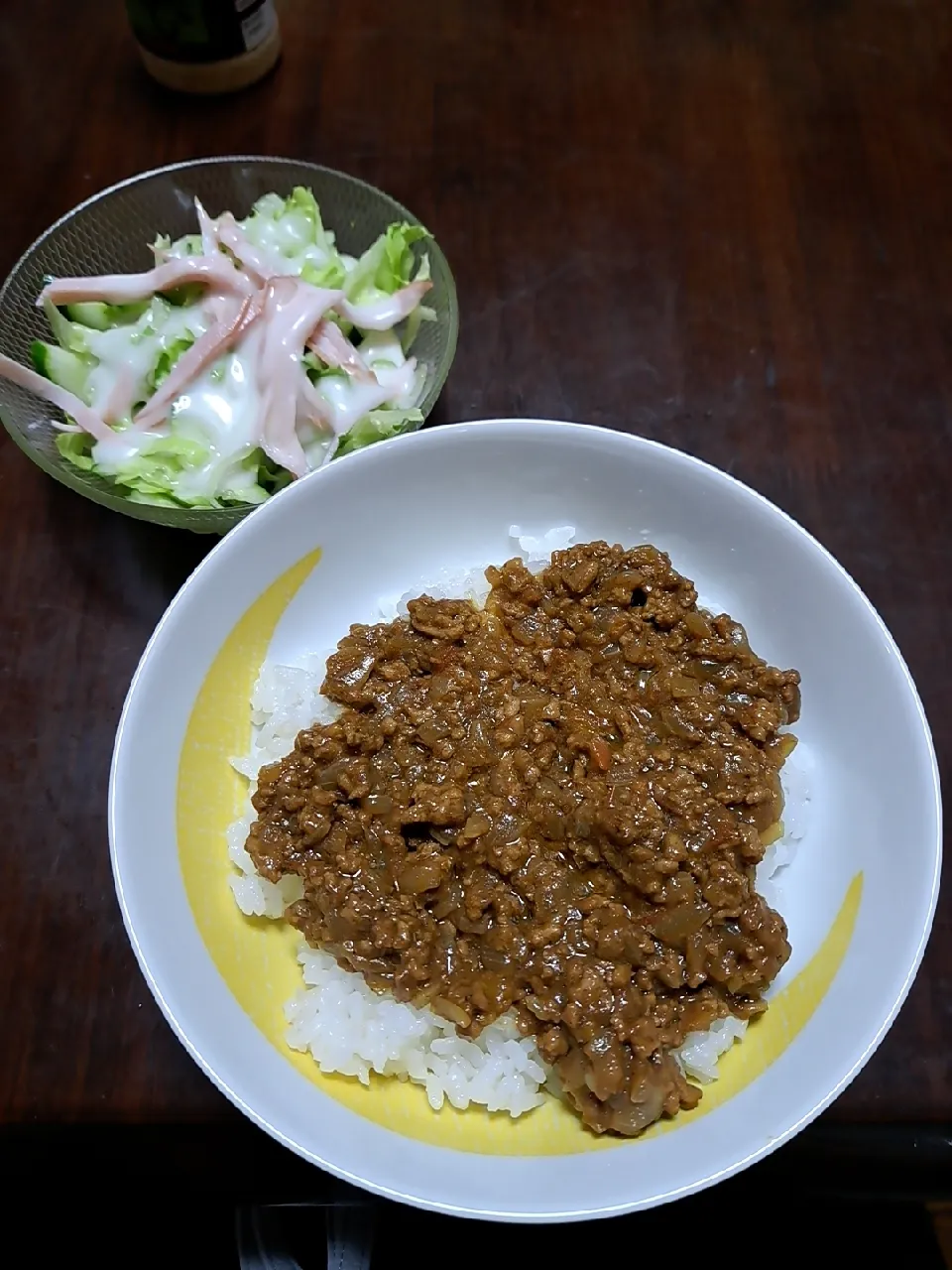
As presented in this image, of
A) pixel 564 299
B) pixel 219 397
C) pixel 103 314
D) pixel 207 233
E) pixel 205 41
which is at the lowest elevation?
pixel 564 299

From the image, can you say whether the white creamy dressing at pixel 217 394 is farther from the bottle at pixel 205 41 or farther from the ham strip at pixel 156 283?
the bottle at pixel 205 41

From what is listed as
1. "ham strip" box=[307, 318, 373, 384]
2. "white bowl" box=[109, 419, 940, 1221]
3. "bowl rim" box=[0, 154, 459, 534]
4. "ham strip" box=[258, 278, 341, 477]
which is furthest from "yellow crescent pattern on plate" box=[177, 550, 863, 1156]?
"ham strip" box=[307, 318, 373, 384]

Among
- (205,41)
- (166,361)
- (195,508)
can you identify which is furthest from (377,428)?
(205,41)

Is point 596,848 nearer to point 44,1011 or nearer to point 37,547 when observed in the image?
point 44,1011

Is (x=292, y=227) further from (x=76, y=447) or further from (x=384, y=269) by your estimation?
(x=76, y=447)

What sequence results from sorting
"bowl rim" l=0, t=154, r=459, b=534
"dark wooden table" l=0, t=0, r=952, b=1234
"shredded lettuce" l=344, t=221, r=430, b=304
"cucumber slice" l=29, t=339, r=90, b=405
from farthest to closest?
"shredded lettuce" l=344, t=221, r=430, b=304
"cucumber slice" l=29, t=339, r=90, b=405
"bowl rim" l=0, t=154, r=459, b=534
"dark wooden table" l=0, t=0, r=952, b=1234

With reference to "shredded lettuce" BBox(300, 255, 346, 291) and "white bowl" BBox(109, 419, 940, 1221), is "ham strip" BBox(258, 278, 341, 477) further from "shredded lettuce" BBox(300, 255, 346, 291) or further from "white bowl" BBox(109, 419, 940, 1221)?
"white bowl" BBox(109, 419, 940, 1221)
